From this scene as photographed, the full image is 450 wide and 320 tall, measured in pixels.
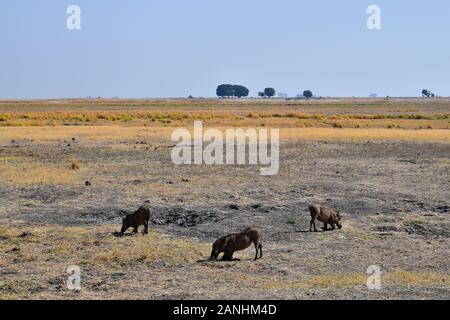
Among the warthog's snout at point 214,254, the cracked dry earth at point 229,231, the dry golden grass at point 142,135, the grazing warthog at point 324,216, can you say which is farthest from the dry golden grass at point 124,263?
the dry golden grass at point 142,135

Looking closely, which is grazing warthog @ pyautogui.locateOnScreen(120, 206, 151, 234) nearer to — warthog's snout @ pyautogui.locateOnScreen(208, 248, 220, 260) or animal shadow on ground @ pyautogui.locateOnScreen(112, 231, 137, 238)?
animal shadow on ground @ pyautogui.locateOnScreen(112, 231, 137, 238)

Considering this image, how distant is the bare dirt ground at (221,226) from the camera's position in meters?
12.5

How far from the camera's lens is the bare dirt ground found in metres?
12.5


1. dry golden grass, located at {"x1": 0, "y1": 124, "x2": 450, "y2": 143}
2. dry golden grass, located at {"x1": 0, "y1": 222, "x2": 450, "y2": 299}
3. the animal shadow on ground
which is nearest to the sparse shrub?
dry golden grass, located at {"x1": 0, "y1": 222, "x2": 450, "y2": 299}

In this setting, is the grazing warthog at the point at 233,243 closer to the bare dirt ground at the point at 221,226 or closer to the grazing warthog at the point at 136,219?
the bare dirt ground at the point at 221,226

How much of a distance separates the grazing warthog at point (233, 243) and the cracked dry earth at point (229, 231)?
303mm

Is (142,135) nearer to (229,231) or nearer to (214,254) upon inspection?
(229,231)

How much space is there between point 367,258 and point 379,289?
270cm

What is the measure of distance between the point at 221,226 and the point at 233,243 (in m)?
3.93

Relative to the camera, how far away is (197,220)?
19.0 meters

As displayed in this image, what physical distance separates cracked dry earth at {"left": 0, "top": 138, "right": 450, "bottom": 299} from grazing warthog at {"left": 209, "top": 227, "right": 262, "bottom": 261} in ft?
1.00

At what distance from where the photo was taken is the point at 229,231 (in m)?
17.6
